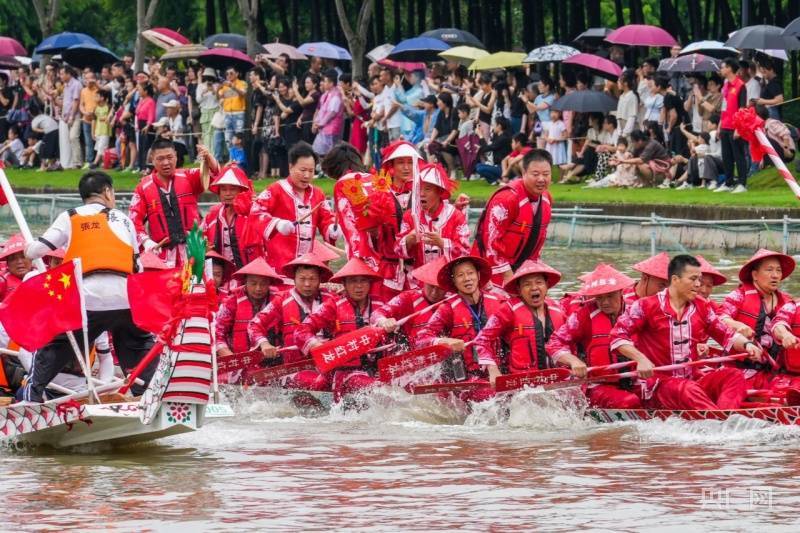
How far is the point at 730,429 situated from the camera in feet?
35.1

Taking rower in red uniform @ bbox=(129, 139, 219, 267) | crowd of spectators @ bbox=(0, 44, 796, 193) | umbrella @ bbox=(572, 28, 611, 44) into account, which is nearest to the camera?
rower in red uniform @ bbox=(129, 139, 219, 267)

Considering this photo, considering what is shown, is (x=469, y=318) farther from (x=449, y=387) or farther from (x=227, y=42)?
(x=227, y=42)

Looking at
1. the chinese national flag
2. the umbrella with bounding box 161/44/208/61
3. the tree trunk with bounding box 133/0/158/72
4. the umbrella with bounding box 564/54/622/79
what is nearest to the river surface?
the chinese national flag

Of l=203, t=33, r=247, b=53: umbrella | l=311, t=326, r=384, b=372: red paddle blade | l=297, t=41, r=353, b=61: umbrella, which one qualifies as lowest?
l=311, t=326, r=384, b=372: red paddle blade

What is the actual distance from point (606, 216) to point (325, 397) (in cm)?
820

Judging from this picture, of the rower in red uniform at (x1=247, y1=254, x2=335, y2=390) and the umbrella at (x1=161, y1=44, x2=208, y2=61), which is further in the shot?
the umbrella at (x1=161, y1=44, x2=208, y2=61)

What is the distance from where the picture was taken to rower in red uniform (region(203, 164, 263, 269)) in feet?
46.1

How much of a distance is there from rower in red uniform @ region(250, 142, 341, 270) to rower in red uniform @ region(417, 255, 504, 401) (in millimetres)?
2091

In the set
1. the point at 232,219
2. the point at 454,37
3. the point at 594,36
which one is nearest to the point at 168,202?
the point at 232,219

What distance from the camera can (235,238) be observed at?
1421 centimetres

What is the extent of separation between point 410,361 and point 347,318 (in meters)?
0.82

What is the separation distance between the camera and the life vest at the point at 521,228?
41.0 ft

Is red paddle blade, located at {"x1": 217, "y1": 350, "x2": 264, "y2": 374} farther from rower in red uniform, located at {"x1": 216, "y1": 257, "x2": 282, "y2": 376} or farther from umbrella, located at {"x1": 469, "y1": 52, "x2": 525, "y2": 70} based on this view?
umbrella, located at {"x1": 469, "y1": 52, "x2": 525, "y2": 70}

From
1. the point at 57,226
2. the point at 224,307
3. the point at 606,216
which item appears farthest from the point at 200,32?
the point at 57,226
